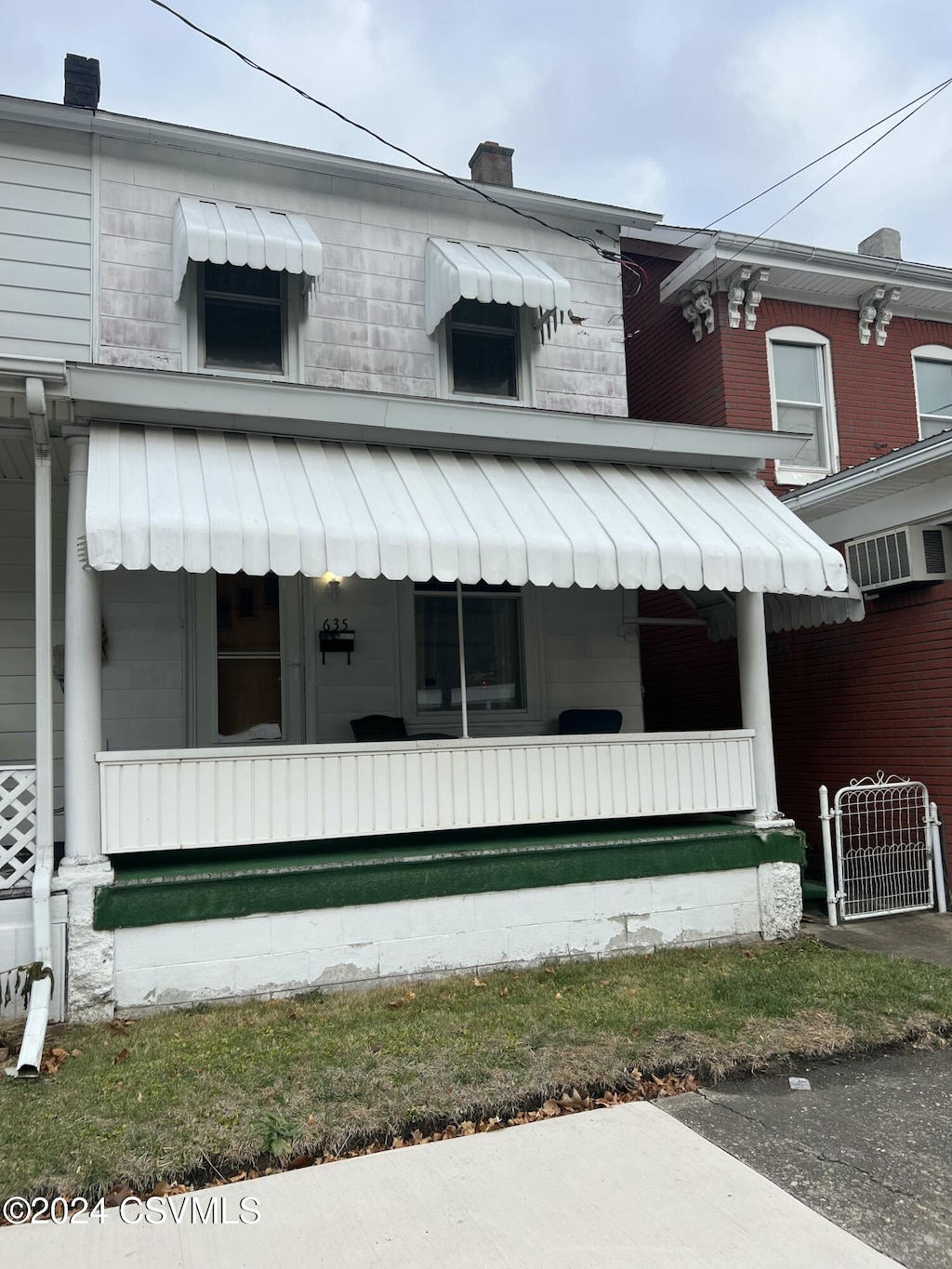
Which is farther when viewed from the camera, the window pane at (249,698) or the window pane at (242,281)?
the window pane at (242,281)

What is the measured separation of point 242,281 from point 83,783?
4.94 metres

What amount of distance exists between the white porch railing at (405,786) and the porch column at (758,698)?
0.12m

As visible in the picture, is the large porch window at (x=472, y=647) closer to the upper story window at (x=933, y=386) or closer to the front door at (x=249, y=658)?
the front door at (x=249, y=658)

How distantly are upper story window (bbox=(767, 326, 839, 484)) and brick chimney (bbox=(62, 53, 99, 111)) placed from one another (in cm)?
768

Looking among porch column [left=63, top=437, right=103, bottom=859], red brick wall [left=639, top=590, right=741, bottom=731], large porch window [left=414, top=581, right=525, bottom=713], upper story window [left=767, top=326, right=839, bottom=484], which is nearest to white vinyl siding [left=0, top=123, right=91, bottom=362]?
porch column [left=63, top=437, right=103, bottom=859]

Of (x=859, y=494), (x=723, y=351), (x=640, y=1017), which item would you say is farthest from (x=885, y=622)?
(x=640, y=1017)

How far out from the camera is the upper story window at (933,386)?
1234cm

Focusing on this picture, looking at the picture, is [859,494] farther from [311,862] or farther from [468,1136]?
[468,1136]

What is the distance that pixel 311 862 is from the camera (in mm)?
6340

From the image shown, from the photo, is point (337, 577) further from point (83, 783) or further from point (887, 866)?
point (887, 866)

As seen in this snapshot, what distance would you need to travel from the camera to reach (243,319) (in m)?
8.72

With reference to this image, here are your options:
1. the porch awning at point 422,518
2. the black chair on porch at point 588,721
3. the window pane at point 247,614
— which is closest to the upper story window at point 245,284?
the window pane at point 247,614

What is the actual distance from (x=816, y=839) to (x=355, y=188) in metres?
8.12

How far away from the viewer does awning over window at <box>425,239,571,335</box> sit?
8672 millimetres
